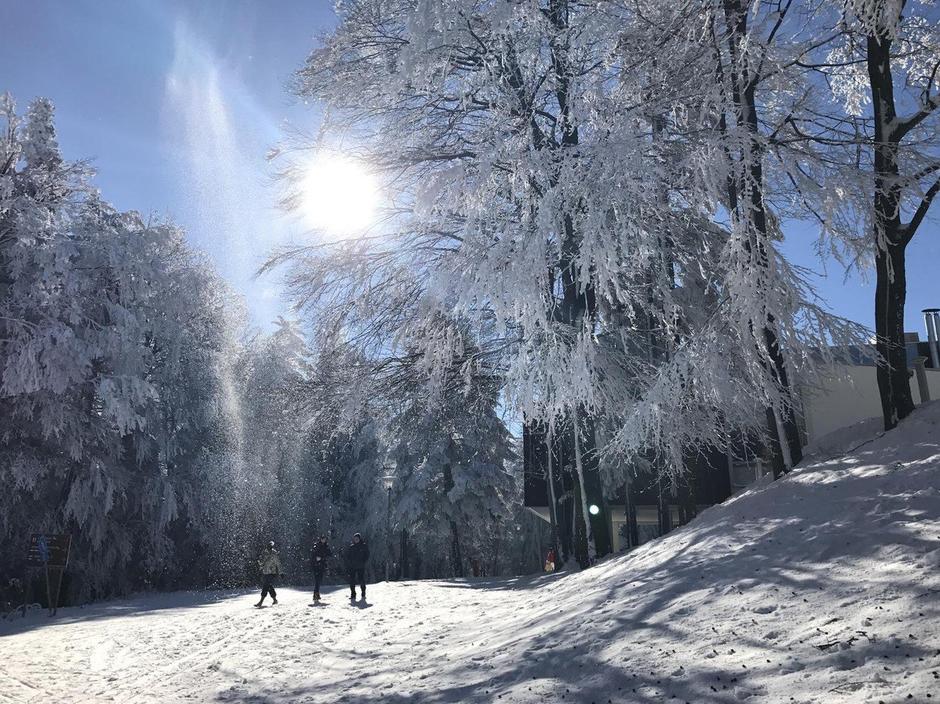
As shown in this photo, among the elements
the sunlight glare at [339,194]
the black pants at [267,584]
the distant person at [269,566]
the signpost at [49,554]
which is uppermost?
the sunlight glare at [339,194]

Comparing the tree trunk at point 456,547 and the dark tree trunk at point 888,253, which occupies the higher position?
the dark tree trunk at point 888,253

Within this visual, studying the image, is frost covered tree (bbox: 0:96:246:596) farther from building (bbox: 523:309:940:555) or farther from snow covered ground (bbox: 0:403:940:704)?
building (bbox: 523:309:940:555)

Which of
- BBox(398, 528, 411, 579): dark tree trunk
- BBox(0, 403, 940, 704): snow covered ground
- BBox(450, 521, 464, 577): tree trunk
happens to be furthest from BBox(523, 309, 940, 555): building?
BBox(398, 528, 411, 579): dark tree trunk

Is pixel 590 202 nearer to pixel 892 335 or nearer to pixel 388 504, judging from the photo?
pixel 892 335

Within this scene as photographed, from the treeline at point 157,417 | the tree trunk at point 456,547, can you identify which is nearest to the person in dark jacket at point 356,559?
the treeline at point 157,417

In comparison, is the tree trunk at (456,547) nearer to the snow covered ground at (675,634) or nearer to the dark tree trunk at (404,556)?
the dark tree trunk at (404,556)

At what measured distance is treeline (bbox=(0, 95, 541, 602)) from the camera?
19.6m

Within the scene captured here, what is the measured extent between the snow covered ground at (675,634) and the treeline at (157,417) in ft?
21.0

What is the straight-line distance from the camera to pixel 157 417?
26.2 meters

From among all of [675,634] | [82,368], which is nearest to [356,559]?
[82,368]

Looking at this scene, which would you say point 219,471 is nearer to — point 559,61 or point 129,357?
point 129,357

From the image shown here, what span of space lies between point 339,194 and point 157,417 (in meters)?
15.1

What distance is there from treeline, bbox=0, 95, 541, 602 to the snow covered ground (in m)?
6.39

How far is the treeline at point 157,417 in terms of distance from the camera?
1962cm
